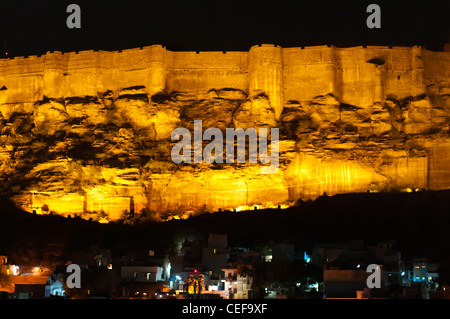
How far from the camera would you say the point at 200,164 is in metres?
65.7

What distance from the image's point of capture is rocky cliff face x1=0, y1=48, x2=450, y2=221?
64.4 meters

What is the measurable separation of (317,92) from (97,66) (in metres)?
13.8

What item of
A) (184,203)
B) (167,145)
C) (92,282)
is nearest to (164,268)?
(92,282)

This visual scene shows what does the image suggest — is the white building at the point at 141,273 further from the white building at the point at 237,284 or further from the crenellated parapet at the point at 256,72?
the crenellated parapet at the point at 256,72

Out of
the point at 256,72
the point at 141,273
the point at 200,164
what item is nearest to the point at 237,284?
the point at 141,273

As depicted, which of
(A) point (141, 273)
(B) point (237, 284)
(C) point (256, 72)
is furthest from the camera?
(C) point (256, 72)

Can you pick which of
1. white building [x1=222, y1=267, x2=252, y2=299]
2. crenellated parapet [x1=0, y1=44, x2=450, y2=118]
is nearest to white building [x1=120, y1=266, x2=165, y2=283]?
white building [x1=222, y1=267, x2=252, y2=299]

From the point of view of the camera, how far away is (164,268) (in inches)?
2138

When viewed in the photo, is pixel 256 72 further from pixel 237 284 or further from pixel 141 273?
pixel 237 284

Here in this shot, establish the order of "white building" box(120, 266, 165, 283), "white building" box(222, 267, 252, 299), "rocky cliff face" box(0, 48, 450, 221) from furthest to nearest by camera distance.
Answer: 1. "rocky cliff face" box(0, 48, 450, 221)
2. "white building" box(120, 266, 165, 283)
3. "white building" box(222, 267, 252, 299)

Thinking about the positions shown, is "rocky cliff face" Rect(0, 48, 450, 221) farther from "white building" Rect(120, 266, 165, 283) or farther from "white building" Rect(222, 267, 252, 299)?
"white building" Rect(222, 267, 252, 299)
